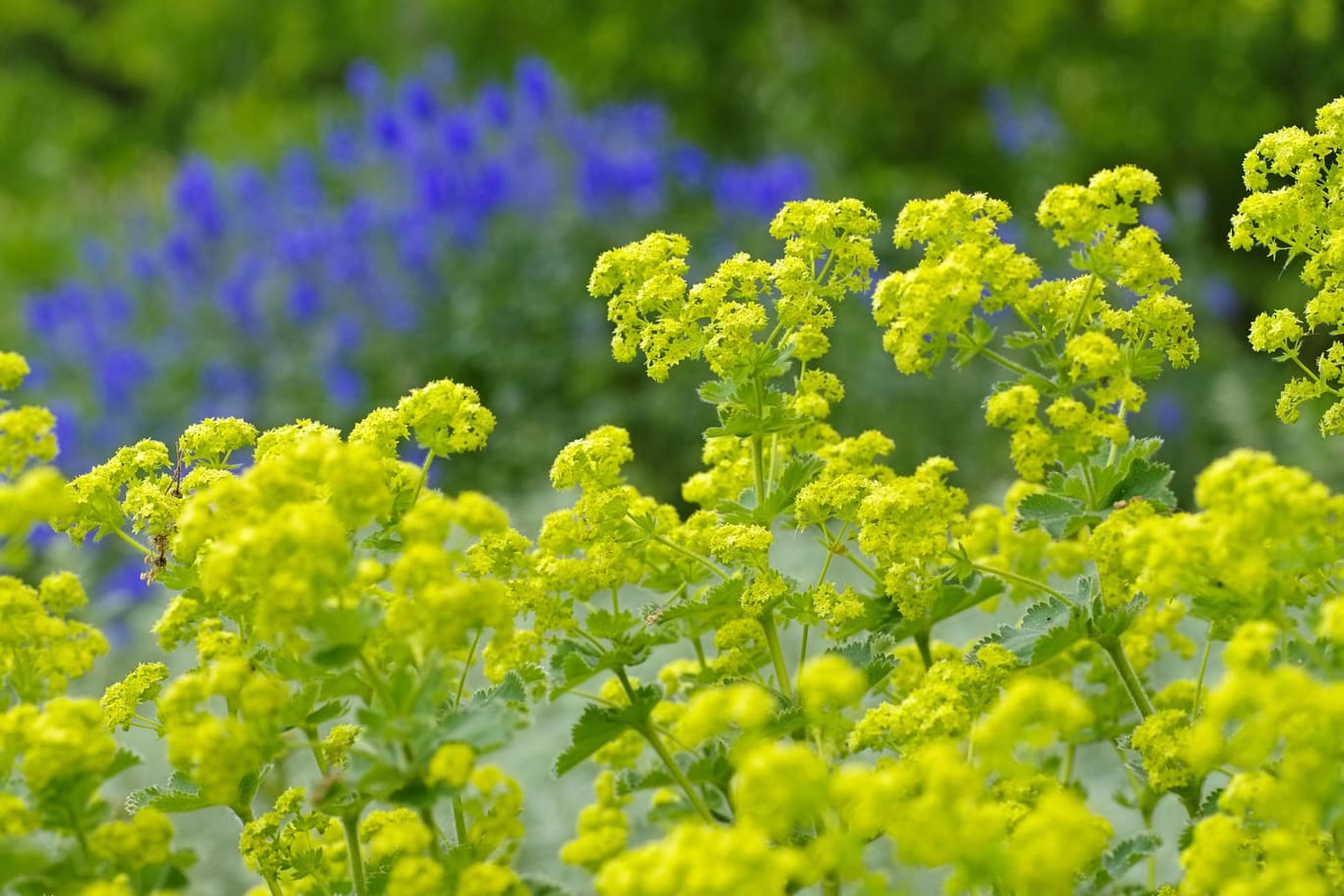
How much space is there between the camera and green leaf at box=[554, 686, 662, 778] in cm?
209

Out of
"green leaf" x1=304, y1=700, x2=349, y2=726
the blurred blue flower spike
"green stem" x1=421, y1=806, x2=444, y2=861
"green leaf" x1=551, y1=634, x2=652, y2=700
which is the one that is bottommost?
"green stem" x1=421, y1=806, x2=444, y2=861

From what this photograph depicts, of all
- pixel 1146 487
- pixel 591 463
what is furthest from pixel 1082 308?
pixel 591 463

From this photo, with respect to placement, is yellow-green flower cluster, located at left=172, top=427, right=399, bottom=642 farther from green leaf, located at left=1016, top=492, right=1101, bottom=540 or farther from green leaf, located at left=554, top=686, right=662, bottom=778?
green leaf, located at left=1016, top=492, right=1101, bottom=540

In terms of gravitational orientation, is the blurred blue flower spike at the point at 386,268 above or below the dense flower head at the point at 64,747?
above

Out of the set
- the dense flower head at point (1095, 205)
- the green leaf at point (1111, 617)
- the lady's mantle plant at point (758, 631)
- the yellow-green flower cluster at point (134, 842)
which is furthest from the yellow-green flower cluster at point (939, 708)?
the yellow-green flower cluster at point (134, 842)

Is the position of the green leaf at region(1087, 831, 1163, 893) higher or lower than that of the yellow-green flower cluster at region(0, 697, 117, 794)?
lower

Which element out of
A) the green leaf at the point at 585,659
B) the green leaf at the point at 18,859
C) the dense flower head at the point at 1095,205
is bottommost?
the green leaf at the point at 18,859

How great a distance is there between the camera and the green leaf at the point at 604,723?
209 cm

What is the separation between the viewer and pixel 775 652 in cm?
229

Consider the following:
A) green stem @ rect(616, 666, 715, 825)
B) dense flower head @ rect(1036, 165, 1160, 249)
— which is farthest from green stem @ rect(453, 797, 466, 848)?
dense flower head @ rect(1036, 165, 1160, 249)

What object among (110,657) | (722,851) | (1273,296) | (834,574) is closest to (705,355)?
(722,851)

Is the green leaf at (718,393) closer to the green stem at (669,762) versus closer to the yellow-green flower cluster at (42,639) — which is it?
the green stem at (669,762)

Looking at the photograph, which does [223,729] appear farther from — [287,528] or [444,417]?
[444,417]

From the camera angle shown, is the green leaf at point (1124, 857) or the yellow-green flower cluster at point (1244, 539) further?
the green leaf at point (1124, 857)
